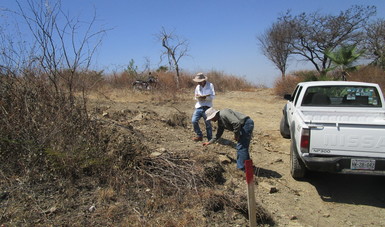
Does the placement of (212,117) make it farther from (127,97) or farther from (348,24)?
(348,24)

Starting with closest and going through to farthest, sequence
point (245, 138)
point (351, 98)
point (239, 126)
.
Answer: point (239, 126) → point (245, 138) → point (351, 98)

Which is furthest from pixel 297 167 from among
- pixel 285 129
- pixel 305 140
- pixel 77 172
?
pixel 77 172

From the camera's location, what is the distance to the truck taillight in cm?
378

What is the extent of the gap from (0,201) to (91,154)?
1.15m

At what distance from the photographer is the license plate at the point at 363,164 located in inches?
142

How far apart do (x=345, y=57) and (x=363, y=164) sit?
10.7m

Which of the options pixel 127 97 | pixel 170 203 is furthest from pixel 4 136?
pixel 127 97

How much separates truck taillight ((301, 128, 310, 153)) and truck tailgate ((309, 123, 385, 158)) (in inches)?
1.5

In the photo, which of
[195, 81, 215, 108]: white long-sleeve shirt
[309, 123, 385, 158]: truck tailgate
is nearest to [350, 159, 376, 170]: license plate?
[309, 123, 385, 158]: truck tailgate

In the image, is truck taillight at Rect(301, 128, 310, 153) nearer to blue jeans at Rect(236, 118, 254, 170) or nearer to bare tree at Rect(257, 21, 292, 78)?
blue jeans at Rect(236, 118, 254, 170)

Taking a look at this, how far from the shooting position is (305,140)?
379 cm

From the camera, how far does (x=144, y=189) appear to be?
3.60m

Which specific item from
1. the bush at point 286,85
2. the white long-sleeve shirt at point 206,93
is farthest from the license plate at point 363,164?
the bush at point 286,85

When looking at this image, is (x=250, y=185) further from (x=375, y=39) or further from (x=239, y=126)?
(x=375, y=39)
